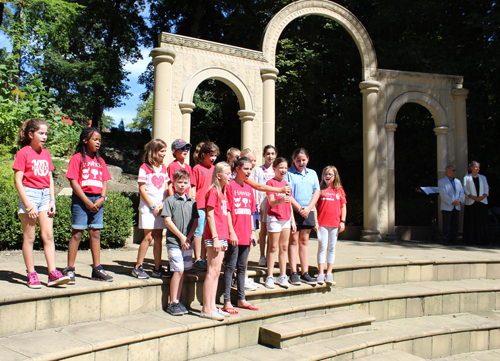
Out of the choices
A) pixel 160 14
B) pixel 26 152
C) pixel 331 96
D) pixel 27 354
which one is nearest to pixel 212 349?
pixel 27 354

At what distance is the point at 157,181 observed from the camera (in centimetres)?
523

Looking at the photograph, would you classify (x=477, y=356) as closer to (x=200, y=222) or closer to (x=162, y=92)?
(x=200, y=222)

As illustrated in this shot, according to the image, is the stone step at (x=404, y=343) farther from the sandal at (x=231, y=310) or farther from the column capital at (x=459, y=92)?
the column capital at (x=459, y=92)

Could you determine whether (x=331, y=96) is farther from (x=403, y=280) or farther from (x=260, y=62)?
(x=403, y=280)

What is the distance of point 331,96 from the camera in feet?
60.8

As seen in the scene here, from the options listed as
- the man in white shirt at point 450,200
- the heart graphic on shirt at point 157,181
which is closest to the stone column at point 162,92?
the heart graphic on shirt at point 157,181

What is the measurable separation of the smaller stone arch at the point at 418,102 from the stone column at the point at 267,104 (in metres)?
3.40

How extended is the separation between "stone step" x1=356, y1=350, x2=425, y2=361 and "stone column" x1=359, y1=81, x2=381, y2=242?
580cm

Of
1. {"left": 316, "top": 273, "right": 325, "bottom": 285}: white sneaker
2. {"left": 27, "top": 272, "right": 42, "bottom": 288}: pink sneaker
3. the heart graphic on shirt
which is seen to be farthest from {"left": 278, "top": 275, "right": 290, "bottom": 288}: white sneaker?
{"left": 27, "top": 272, "right": 42, "bottom": 288}: pink sneaker

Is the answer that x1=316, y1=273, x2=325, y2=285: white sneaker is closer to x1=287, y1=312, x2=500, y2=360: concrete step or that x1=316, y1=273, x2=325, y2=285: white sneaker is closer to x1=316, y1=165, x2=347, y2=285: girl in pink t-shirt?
x1=316, y1=165, x2=347, y2=285: girl in pink t-shirt

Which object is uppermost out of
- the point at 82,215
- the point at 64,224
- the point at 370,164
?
the point at 370,164

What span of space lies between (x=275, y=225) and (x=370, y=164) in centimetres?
616

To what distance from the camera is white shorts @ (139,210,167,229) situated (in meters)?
5.07

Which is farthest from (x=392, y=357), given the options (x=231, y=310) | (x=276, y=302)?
(x=231, y=310)
